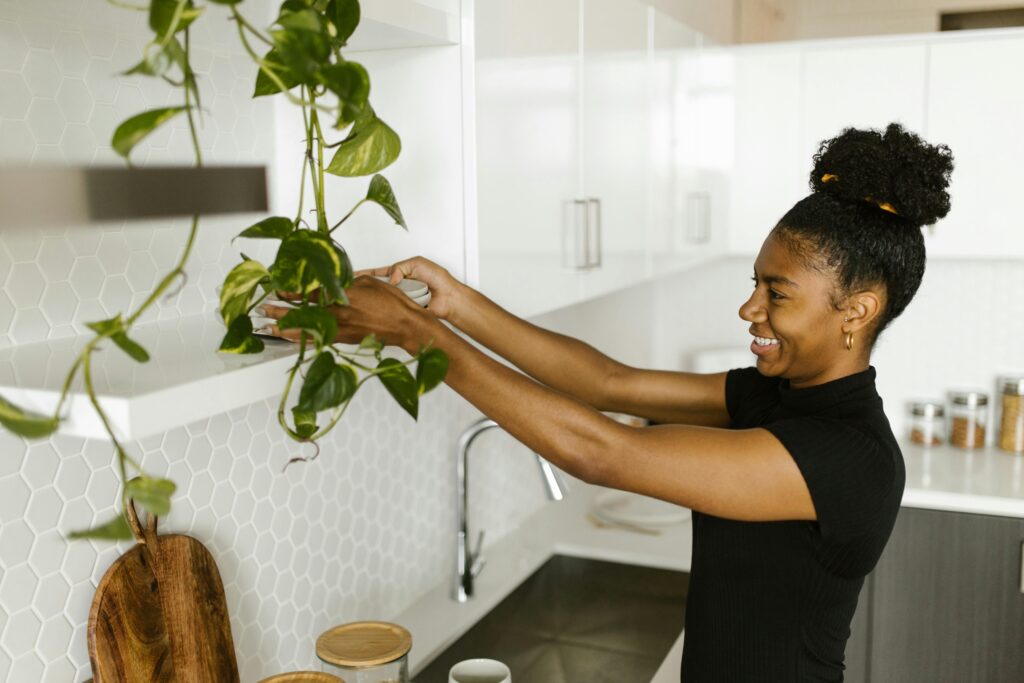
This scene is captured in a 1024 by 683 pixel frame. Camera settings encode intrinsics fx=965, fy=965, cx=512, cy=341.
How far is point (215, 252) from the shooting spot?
1.34 m

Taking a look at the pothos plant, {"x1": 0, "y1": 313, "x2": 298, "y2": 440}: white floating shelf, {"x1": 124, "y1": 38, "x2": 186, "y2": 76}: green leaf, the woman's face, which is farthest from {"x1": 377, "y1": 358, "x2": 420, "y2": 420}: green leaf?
the woman's face

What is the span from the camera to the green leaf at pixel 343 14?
2.77 ft

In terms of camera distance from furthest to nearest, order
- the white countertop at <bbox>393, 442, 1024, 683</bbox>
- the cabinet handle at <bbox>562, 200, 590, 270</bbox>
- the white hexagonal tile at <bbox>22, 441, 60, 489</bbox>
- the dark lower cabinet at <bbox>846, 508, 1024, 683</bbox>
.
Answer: the dark lower cabinet at <bbox>846, 508, 1024, 683</bbox>
the white countertop at <bbox>393, 442, 1024, 683</bbox>
the cabinet handle at <bbox>562, 200, 590, 270</bbox>
the white hexagonal tile at <bbox>22, 441, 60, 489</bbox>

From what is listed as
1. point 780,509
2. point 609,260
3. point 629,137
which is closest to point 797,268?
point 780,509

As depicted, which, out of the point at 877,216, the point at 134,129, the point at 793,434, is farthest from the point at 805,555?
the point at 134,129

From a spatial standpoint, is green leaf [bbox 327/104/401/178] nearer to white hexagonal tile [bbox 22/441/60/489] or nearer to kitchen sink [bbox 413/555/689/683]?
white hexagonal tile [bbox 22/441/60/489]

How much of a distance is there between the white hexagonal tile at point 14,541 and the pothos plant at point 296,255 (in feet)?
0.79

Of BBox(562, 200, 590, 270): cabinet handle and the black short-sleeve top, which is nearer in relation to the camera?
the black short-sleeve top

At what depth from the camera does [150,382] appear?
0.77 metres

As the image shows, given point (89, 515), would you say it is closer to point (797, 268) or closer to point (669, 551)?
point (797, 268)

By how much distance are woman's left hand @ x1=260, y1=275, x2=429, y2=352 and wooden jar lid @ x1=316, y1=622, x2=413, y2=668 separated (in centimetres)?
50

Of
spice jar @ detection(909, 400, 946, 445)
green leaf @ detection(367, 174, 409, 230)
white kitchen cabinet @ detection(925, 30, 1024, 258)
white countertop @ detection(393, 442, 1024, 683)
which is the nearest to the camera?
green leaf @ detection(367, 174, 409, 230)

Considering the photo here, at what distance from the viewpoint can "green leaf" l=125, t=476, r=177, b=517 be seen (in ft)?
2.10

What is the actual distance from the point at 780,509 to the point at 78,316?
2.90 feet
